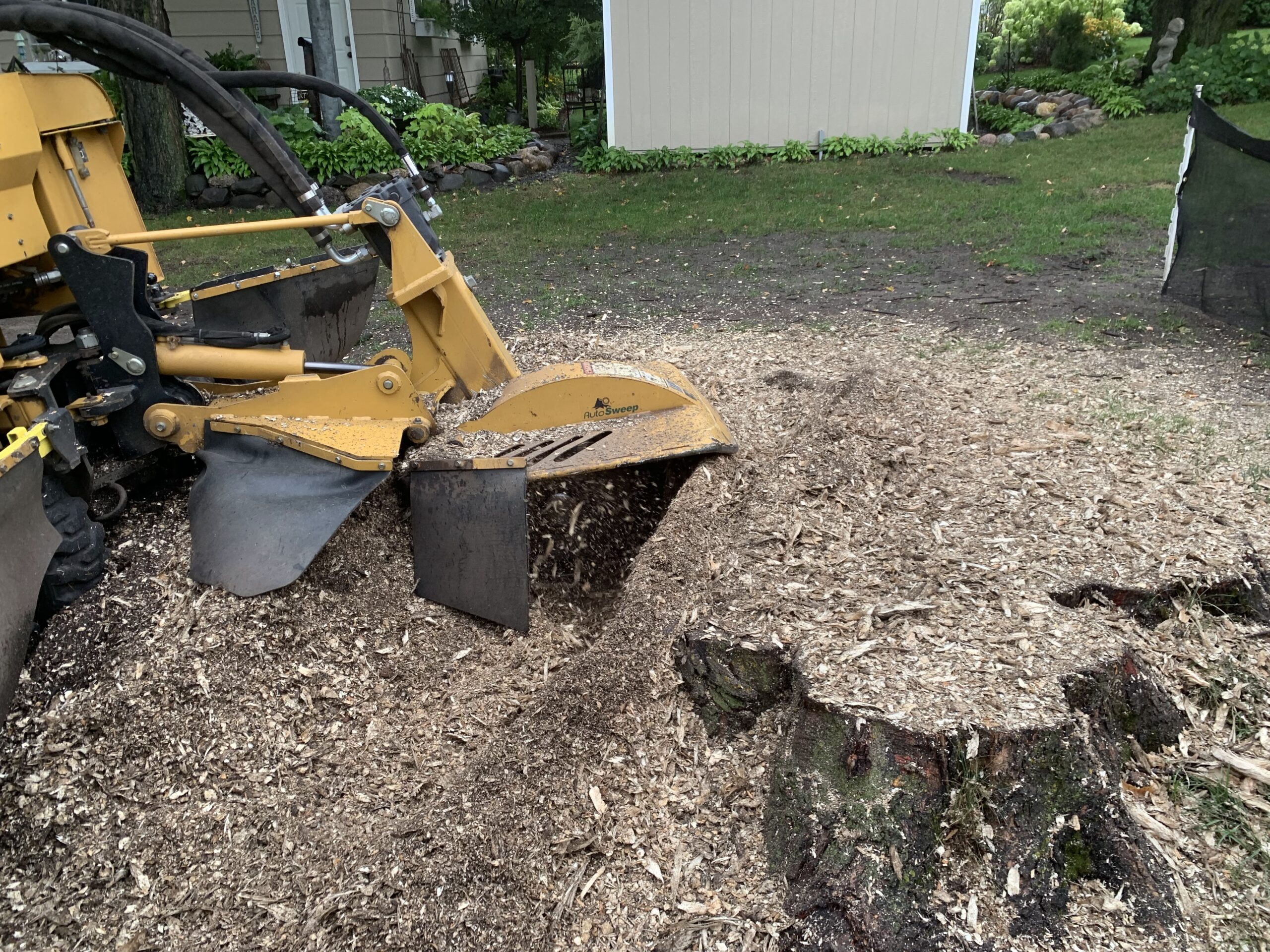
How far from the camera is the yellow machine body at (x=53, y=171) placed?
3.12m

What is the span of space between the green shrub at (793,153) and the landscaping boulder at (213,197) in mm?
6663

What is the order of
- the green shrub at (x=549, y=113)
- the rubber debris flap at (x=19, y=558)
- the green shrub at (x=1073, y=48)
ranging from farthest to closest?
the green shrub at (x=549, y=113) < the green shrub at (x=1073, y=48) < the rubber debris flap at (x=19, y=558)

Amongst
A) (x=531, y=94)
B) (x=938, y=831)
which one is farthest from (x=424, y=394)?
(x=531, y=94)

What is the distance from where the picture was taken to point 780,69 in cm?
1220

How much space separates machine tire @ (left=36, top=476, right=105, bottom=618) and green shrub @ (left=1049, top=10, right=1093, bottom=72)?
1698 cm

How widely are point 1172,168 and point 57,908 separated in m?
11.3

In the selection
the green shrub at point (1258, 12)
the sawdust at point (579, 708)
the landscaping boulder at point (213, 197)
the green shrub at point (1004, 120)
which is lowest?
the sawdust at point (579, 708)

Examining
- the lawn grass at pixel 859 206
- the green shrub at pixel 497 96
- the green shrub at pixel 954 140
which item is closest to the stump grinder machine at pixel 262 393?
the lawn grass at pixel 859 206

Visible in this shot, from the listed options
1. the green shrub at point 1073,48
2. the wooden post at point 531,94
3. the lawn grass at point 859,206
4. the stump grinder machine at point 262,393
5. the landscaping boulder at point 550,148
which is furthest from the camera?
the green shrub at point 1073,48

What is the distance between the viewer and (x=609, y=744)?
9.09 ft

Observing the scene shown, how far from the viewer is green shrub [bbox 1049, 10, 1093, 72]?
16109 millimetres

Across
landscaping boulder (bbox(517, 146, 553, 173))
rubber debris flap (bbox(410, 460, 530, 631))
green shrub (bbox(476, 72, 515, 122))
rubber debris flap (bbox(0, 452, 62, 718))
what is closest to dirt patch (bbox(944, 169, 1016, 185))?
landscaping boulder (bbox(517, 146, 553, 173))

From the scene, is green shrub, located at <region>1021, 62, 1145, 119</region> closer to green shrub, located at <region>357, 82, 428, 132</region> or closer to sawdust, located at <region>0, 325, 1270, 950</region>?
green shrub, located at <region>357, 82, 428, 132</region>

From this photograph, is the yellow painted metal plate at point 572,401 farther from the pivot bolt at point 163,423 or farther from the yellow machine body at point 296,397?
the pivot bolt at point 163,423
